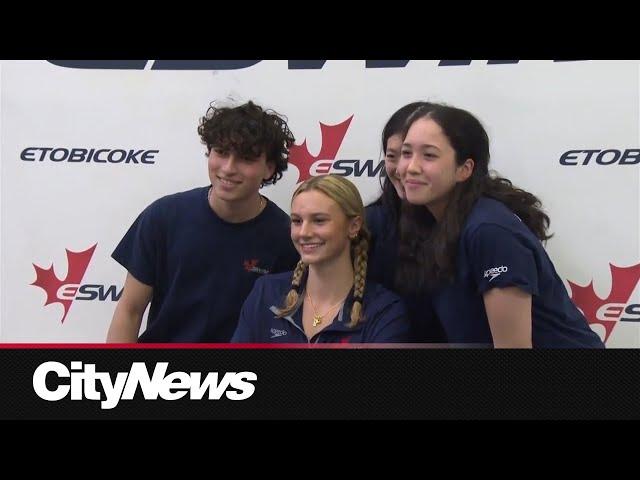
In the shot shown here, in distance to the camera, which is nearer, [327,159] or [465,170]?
[465,170]

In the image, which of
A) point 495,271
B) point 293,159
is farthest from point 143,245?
point 495,271

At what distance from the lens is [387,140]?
9.34ft

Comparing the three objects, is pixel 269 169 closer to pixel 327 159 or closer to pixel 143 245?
pixel 327 159

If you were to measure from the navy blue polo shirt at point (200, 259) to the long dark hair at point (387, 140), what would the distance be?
13.0 inches

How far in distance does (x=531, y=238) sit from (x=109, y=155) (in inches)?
55.7

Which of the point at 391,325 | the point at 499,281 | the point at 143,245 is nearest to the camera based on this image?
the point at 499,281

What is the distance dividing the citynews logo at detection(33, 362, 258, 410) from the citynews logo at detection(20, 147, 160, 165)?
26.9 inches

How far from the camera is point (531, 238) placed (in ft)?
8.98

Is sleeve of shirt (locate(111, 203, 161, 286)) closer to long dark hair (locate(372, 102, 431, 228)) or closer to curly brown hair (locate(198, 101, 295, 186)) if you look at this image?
curly brown hair (locate(198, 101, 295, 186))

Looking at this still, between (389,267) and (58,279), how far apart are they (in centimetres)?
113

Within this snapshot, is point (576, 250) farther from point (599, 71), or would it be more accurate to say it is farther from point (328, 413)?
point (328, 413)

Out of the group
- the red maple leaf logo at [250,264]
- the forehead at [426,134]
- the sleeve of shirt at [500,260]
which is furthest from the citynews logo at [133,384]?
the forehead at [426,134]

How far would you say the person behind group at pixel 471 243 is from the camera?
2.71m

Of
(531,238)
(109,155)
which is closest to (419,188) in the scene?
(531,238)
